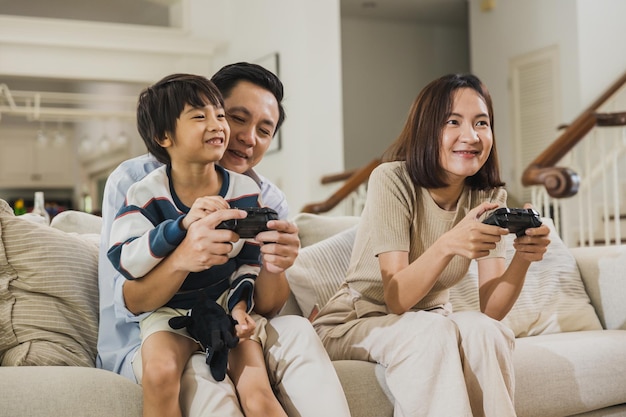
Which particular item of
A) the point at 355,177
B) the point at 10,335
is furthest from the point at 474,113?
the point at 355,177

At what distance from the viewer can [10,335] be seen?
1.72 m

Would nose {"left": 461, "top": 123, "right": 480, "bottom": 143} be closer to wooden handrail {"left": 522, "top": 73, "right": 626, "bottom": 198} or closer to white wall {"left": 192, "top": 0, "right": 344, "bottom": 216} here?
wooden handrail {"left": 522, "top": 73, "right": 626, "bottom": 198}

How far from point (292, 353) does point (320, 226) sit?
42.4 inches

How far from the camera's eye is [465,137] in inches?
75.9

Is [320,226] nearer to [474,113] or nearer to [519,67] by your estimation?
[474,113]

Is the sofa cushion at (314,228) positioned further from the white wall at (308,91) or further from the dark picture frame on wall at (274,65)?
the dark picture frame on wall at (274,65)

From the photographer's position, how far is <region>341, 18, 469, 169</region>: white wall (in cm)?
923

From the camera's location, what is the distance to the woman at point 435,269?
168cm

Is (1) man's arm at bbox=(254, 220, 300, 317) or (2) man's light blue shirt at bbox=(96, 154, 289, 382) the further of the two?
(2) man's light blue shirt at bbox=(96, 154, 289, 382)

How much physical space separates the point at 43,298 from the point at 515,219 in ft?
3.47

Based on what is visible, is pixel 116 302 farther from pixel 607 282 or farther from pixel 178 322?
pixel 607 282

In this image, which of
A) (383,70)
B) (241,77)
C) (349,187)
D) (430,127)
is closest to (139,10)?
(383,70)

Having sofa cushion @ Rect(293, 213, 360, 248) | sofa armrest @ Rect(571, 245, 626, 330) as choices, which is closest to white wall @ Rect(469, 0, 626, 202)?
sofa armrest @ Rect(571, 245, 626, 330)

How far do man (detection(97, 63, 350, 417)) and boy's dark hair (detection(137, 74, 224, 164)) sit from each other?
156mm
